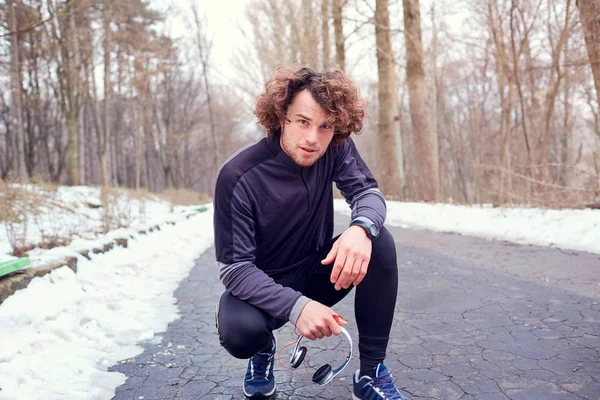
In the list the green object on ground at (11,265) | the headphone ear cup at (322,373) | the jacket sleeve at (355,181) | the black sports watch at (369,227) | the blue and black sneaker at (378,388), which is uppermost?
the jacket sleeve at (355,181)

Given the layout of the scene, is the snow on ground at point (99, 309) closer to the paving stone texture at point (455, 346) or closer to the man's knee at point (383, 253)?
the paving stone texture at point (455, 346)

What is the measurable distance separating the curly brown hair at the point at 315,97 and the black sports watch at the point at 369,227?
46 centimetres

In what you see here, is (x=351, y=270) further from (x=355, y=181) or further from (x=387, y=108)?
(x=387, y=108)

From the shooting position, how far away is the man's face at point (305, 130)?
6.81 ft

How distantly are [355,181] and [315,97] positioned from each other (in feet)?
1.44

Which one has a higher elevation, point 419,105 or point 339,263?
point 419,105

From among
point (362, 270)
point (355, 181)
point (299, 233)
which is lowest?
point (362, 270)

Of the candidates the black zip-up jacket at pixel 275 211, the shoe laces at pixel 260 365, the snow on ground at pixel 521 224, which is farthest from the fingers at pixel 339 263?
the snow on ground at pixel 521 224

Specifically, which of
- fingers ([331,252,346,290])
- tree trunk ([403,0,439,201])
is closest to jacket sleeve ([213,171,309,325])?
fingers ([331,252,346,290])

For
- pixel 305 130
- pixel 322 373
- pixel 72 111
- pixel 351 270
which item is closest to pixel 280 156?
pixel 305 130

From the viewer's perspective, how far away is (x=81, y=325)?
3.20 m

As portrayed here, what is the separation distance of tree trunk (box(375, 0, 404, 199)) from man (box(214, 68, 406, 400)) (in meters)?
13.1

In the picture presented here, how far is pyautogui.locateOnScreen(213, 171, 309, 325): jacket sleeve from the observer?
5.93 ft

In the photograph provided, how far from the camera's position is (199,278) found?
5.38 m
